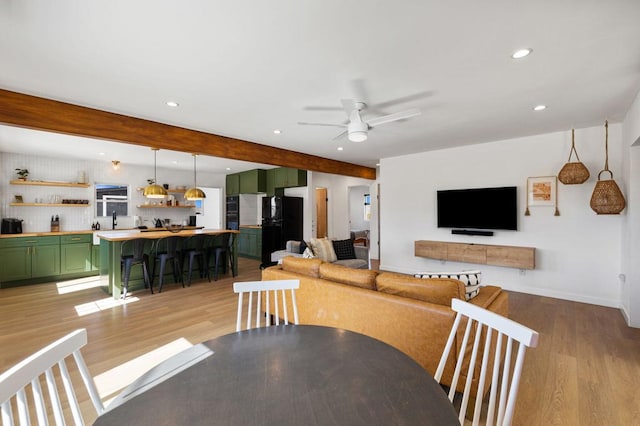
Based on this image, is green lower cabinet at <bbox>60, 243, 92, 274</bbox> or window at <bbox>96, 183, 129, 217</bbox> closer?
green lower cabinet at <bbox>60, 243, 92, 274</bbox>

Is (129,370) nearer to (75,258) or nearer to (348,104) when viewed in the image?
(348,104)

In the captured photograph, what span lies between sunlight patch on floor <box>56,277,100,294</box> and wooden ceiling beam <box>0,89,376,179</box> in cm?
303

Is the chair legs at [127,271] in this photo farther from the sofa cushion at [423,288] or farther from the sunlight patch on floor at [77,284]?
the sofa cushion at [423,288]

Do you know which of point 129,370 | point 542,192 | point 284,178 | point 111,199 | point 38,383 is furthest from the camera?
point 284,178

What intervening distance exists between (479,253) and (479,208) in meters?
0.81

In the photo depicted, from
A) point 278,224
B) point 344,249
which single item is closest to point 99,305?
point 344,249

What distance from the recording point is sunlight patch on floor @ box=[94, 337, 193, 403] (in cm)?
222

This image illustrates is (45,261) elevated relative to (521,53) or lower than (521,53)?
lower

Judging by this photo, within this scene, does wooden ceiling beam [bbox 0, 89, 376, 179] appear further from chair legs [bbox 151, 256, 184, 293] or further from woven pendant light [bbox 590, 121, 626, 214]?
woven pendant light [bbox 590, 121, 626, 214]

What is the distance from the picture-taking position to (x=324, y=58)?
2258mm

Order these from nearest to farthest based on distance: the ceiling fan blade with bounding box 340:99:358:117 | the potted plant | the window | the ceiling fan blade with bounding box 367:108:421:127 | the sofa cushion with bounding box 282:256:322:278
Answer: the ceiling fan blade with bounding box 367:108:421:127 → the sofa cushion with bounding box 282:256:322:278 → the ceiling fan blade with bounding box 340:99:358:117 → the potted plant → the window

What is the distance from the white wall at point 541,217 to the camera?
4043 mm

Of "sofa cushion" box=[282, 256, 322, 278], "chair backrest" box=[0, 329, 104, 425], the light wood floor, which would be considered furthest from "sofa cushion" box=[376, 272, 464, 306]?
"chair backrest" box=[0, 329, 104, 425]

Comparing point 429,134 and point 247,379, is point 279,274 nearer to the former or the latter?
point 247,379
